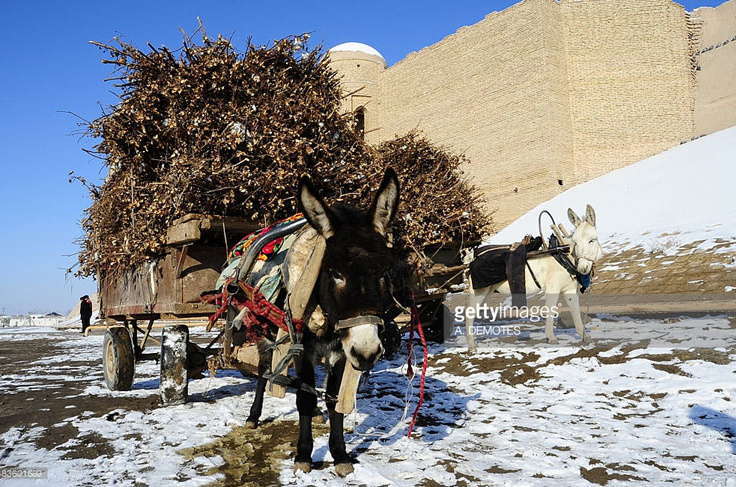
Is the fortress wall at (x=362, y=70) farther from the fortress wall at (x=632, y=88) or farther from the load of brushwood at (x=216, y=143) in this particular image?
the load of brushwood at (x=216, y=143)

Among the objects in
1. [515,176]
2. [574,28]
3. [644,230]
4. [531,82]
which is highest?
[574,28]

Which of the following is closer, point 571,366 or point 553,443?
point 553,443

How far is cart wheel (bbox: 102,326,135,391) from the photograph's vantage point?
5922 mm

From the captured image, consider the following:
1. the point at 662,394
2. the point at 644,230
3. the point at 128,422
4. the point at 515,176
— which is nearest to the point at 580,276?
the point at 662,394

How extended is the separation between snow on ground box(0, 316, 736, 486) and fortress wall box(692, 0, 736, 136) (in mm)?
28365

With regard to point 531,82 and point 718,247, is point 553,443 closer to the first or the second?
point 718,247

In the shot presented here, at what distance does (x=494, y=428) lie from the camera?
14.6 feet

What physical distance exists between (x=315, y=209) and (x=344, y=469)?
69.9 inches

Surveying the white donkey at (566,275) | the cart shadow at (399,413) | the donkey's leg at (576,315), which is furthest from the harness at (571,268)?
the cart shadow at (399,413)

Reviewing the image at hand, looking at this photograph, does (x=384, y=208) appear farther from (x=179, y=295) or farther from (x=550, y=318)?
(x=550, y=318)

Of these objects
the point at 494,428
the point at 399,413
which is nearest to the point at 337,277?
the point at 494,428

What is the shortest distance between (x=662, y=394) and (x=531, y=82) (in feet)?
93.4

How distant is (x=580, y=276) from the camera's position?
761cm

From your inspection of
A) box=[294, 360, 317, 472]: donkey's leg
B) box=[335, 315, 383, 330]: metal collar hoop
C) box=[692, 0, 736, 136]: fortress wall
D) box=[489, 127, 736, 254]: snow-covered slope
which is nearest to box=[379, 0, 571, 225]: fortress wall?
box=[489, 127, 736, 254]: snow-covered slope
